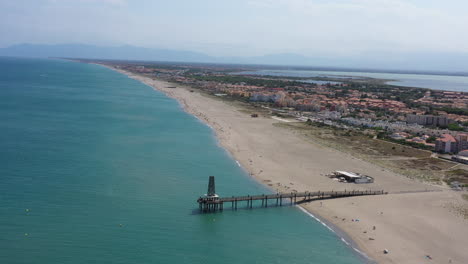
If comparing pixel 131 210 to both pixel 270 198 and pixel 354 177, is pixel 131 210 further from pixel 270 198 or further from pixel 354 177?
pixel 354 177

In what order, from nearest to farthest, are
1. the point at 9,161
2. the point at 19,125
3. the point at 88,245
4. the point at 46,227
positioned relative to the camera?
1. the point at 88,245
2. the point at 46,227
3. the point at 9,161
4. the point at 19,125

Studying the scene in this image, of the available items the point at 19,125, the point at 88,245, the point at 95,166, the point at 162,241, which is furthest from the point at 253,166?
the point at 19,125

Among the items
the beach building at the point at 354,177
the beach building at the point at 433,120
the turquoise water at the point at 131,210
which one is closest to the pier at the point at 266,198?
the turquoise water at the point at 131,210

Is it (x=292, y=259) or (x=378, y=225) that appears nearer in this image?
(x=292, y=259)

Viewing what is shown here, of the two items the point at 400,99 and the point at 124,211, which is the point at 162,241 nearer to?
the point at 124,211

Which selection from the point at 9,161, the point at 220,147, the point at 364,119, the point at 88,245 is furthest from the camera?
the point at 364,119

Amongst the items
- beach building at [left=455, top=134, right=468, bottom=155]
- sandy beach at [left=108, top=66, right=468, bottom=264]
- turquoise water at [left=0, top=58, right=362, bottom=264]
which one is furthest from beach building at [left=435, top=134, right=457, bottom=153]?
turquoise water at [left=0, top=58, right=362, bottom=264]
